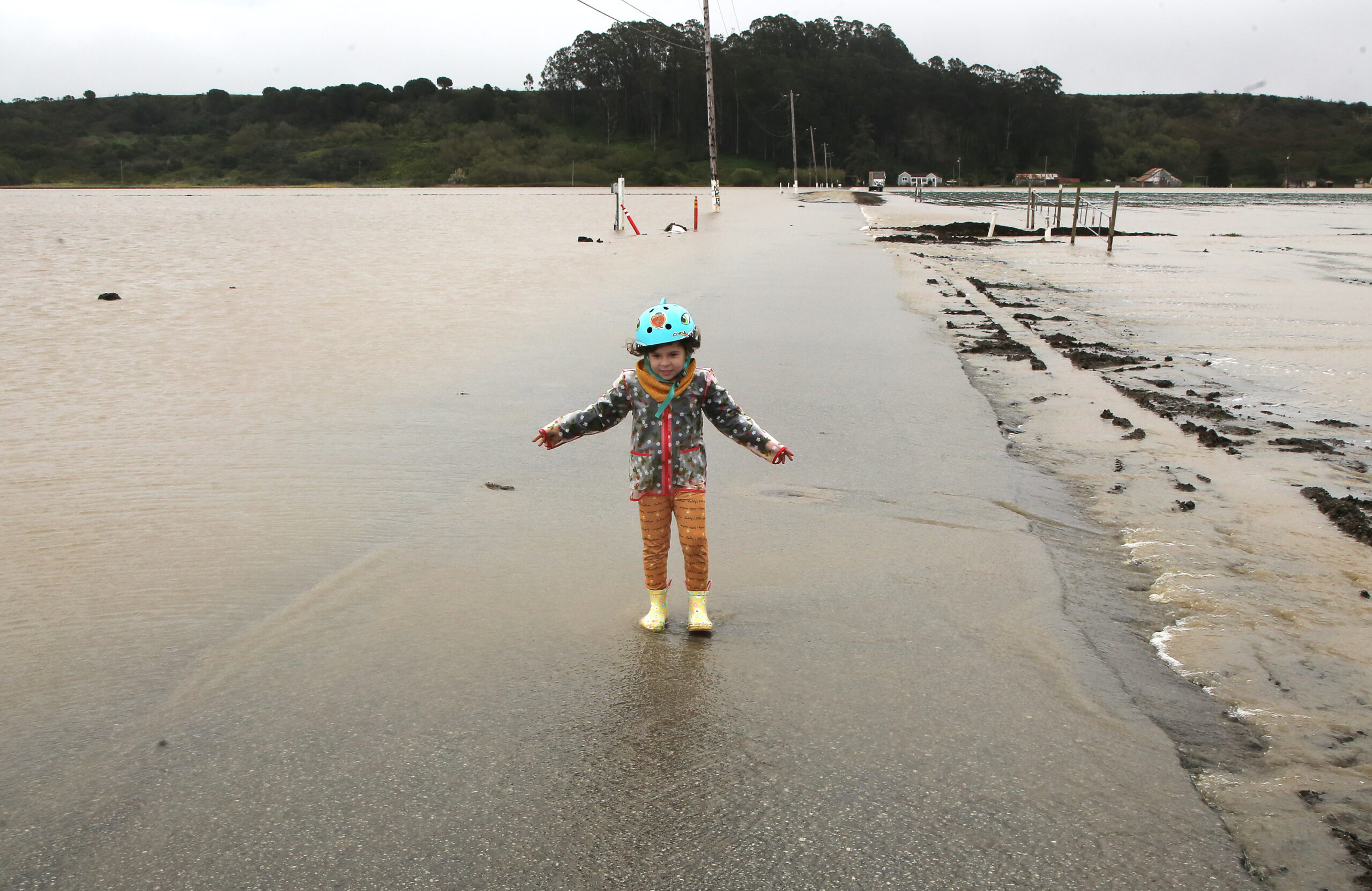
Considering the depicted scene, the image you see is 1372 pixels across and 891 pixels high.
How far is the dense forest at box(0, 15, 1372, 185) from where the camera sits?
135 m

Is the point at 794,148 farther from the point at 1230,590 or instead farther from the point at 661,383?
the point at 661,383

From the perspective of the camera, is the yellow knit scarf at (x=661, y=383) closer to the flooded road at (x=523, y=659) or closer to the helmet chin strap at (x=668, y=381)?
the helmet chin strap at (x=668, y=381)

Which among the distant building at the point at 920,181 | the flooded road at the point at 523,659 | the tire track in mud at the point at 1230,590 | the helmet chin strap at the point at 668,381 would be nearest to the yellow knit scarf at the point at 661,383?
the helmet chin strap at the point at 668,381

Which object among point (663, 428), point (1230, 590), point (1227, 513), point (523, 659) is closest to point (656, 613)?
point (523, 659)

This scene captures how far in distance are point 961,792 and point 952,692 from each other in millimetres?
665

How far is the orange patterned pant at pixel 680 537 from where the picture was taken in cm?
417

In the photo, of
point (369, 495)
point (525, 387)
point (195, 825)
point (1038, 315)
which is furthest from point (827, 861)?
point (1038, 315)

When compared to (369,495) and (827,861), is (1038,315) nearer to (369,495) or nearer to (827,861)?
(369,495)

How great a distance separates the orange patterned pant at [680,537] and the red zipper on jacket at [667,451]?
2.2 inches

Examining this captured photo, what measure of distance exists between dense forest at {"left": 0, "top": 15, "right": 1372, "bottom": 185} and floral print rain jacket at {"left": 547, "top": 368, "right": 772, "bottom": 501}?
5038 inches

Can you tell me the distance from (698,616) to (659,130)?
160327 millimetres

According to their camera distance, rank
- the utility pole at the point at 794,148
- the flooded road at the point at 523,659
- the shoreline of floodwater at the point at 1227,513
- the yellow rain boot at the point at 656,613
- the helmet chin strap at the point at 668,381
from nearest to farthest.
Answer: the flooded road at the point at 523,659, the shoreline of floodwater at the point at 1227,513, the helmet chin strap at the point at 668,381, the yellow rain boot at the point at 656,613, the utility pole at the point at 794,148

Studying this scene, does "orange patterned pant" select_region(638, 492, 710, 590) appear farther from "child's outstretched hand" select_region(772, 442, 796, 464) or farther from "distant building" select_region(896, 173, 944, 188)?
"distant building" select_region(896, 173, 944, 188)

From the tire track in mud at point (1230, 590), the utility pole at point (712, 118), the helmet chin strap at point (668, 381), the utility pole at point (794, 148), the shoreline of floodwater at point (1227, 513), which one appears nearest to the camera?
the tire track in mud at point (1230, 590)
